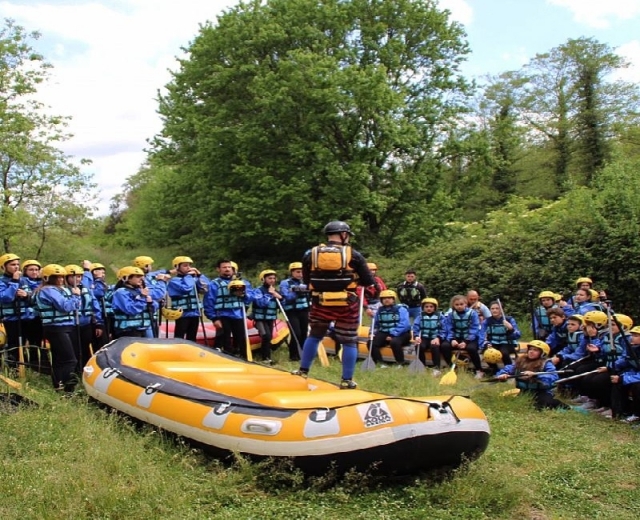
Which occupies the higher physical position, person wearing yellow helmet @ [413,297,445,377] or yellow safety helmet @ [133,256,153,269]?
yellow safety helmet @ [133,256,153,269]

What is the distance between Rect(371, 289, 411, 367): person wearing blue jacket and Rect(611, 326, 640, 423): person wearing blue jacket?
3439 millimetres

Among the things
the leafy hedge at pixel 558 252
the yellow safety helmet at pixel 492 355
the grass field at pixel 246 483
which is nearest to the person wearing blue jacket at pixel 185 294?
the grass field at pixel 246 483

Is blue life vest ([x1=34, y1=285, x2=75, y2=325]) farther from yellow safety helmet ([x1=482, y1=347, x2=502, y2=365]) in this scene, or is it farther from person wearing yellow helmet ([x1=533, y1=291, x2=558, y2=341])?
person wearing yellow helmet ([x1=533, y1=291, x2=558, y2=341])

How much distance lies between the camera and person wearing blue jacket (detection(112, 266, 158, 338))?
7336 millimetres

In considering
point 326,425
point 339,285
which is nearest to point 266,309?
point 339,285

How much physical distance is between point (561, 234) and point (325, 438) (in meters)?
9.57

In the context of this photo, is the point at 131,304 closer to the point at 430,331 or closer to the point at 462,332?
the point at 430,331

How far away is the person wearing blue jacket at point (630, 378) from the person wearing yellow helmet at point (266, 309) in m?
4.56

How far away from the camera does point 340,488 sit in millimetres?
4395

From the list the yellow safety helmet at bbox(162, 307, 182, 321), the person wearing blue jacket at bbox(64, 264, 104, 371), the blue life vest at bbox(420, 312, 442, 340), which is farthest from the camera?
the blue life vest at bbox(420, 312, 442, 340)

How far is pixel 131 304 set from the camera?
291 inches

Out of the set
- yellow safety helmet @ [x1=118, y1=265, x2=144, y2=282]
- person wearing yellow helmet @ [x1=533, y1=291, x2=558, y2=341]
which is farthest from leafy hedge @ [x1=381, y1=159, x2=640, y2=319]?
yellow safety helmet @ [x1=118, y1=265, x2=144, y2=282]

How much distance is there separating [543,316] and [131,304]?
5874 millimetres

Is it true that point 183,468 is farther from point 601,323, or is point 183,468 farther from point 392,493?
point 601,323
